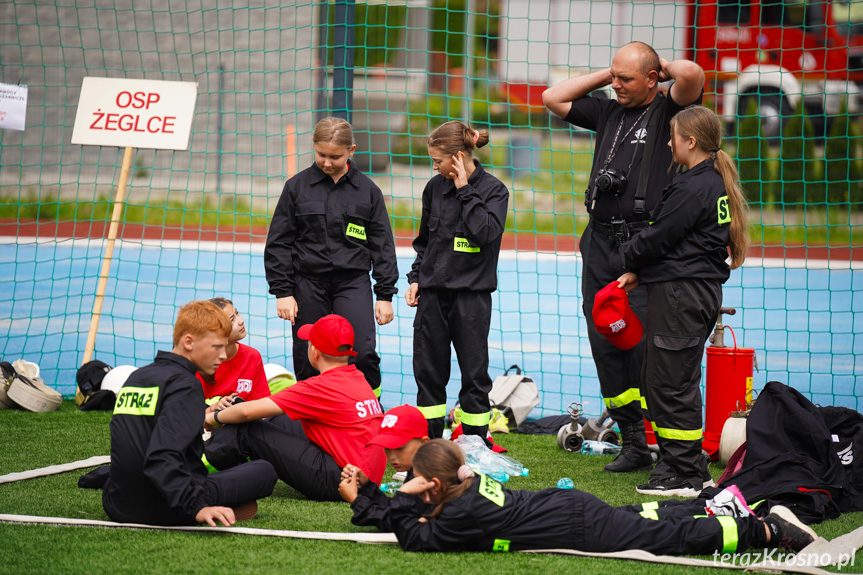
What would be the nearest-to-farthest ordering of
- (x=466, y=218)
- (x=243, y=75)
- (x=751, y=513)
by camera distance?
1. (x=751, y=513)
2. (x=466, y=218)
3. (x=243, y=75)

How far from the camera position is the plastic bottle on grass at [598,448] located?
499 cm

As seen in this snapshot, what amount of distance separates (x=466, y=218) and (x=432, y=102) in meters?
16.6

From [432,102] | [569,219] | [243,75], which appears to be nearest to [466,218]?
[569,219]

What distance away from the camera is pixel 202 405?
322 cm

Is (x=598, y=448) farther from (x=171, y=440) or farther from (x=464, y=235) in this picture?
(x=171, y=440)

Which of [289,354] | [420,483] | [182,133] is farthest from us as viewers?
[289,354]

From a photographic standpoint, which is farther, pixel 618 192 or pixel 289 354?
pixel 289 354

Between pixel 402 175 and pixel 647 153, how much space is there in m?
12.1

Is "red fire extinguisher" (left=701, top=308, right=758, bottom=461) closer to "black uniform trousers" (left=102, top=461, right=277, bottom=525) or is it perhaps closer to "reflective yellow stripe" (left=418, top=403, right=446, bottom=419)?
"reflective yellow stripe" (left=418, top=403, right=446, bottom=419)

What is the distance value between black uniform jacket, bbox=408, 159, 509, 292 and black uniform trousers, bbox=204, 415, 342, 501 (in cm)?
109

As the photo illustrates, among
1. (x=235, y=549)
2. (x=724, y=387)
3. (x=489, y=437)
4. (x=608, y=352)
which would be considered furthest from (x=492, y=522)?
(x=724, y=387)

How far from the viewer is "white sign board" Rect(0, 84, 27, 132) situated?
6.00 meters

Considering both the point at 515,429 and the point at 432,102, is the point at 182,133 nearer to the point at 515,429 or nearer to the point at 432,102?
the point at 515,429

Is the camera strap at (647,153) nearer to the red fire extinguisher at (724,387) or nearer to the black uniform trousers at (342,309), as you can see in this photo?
the red fire extinguisher at (724,387)
